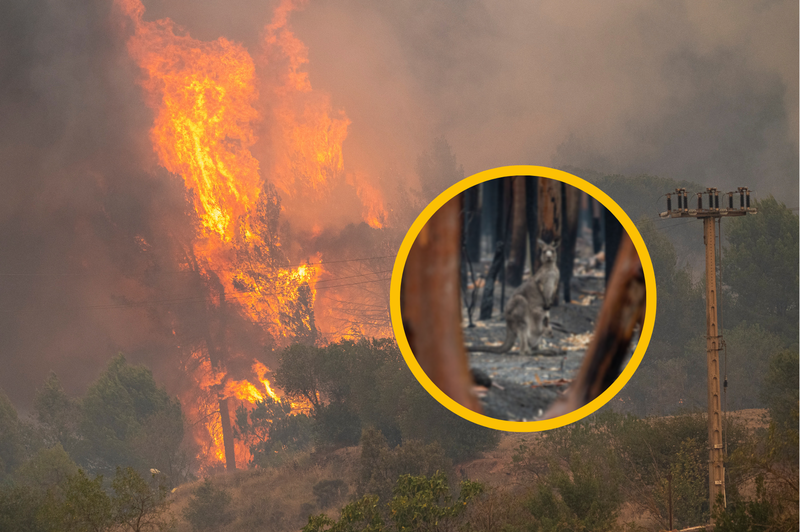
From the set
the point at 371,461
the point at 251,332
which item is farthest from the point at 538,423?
the point at 251,332

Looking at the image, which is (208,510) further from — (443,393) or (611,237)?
(611,237)

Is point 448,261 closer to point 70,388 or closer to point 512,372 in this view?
point 512,372

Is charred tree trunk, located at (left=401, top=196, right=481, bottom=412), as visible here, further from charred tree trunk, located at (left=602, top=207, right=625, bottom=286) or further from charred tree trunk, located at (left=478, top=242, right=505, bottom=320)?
charred tree trunk, located at (left=602, top=207, right=625, bottom=286)

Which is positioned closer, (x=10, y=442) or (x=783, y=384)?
(x=783, y=384)

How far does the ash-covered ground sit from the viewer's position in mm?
9109

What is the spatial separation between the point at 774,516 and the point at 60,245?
304 feet

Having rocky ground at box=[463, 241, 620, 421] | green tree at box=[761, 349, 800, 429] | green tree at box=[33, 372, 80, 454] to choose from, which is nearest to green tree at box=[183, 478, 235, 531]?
green tree at box=[33, 372, 80, 454]

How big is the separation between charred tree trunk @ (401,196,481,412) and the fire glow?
82.1 meters

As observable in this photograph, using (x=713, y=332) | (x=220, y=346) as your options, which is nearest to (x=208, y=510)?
(x=713, y=332)

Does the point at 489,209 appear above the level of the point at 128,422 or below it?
above

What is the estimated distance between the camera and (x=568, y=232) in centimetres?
925

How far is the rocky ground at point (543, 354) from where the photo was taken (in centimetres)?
912

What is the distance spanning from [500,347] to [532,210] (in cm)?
199

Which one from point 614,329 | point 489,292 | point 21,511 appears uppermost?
point 489,292
